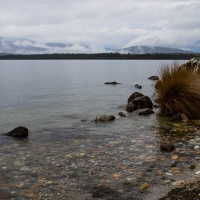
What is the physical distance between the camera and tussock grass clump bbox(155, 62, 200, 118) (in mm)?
16359

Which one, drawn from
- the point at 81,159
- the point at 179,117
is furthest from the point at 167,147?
the point at 179,117

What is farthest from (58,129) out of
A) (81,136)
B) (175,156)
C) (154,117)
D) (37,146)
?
(175,156)

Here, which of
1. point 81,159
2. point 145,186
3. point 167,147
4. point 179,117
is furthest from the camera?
point 179,117

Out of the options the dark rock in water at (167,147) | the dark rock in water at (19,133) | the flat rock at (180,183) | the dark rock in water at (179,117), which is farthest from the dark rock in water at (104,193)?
the dark rock in water at (179,117)

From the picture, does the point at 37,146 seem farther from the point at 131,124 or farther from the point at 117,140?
the point at 131,124

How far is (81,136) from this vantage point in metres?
13.5

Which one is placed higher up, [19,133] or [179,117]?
Answer: [179,117]

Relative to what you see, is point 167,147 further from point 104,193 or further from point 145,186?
point 104,193

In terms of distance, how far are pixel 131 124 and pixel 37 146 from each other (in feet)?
19.2

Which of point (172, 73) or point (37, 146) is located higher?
point (172, 73)

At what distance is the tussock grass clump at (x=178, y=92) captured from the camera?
644 inches

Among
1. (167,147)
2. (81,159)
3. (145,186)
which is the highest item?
(167,147)

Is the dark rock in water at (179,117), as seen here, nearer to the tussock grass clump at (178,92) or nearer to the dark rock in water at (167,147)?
the tussock grass clump at (178,92)

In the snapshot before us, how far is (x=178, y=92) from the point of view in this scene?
1662cm
